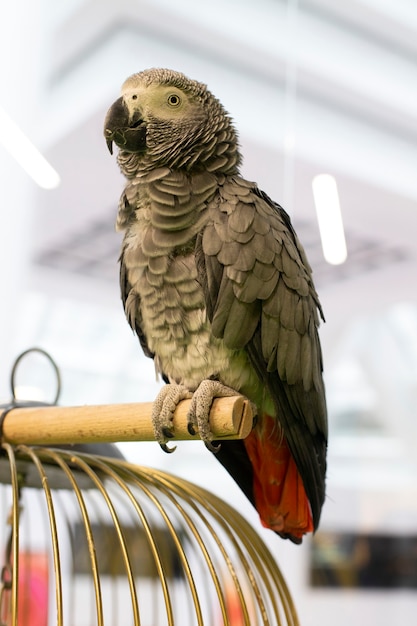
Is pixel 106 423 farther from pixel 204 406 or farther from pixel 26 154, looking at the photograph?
pixel 26 154

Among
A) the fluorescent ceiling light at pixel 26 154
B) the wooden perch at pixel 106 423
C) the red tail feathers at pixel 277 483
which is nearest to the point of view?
the wooden perch at pixel 106 423

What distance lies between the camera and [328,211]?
1.89m

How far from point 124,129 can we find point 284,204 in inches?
A: 36.3

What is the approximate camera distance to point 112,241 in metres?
2.13

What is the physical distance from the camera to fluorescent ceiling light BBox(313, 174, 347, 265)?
1.87 metres

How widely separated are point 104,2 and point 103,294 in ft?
2.88

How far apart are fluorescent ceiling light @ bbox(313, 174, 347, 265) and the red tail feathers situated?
0.99 metres

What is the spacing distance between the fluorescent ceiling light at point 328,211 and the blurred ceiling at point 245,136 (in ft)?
0.07

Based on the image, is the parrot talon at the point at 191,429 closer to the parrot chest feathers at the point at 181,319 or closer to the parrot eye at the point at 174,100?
the parrot chest feathers at the point at 181,319

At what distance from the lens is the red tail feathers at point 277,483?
990 mm

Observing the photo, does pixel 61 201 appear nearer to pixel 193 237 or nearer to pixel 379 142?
pixel 379 142

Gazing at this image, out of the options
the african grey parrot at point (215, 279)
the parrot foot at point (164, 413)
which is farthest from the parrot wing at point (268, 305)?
the parrot foot at point (164, 413)

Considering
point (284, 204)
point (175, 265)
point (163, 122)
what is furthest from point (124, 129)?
point (284, 204)

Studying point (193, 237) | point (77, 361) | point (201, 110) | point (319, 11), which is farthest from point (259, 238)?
point (77, 361)
